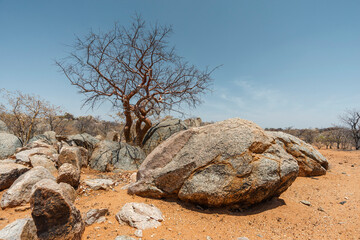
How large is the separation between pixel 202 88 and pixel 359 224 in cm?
745

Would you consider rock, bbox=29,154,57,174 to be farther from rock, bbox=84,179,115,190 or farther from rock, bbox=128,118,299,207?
rock, bbox=128,118,299,207

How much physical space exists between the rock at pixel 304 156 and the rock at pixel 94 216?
581 centimetres

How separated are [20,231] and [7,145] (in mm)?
6308

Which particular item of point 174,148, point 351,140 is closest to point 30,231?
point 174,148

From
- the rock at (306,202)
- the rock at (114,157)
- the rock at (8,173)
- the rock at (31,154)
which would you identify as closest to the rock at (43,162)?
the rock at (31,154)

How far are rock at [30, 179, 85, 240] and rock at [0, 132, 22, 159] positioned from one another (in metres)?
6.02

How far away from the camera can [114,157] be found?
22.4 ft

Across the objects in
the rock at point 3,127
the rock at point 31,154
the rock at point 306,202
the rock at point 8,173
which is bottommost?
the rock at point 306,202

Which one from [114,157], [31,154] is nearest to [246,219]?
[114,157]

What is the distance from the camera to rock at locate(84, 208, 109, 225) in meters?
2.90

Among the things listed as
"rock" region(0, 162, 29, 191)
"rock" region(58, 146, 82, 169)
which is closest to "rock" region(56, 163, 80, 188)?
"rock" region(58, 146, 82, 169)

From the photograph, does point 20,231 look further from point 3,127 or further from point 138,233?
point 3,127

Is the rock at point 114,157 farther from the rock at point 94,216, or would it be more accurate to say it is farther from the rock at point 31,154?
the rock at point 94,216

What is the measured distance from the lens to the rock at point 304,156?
6.35m
